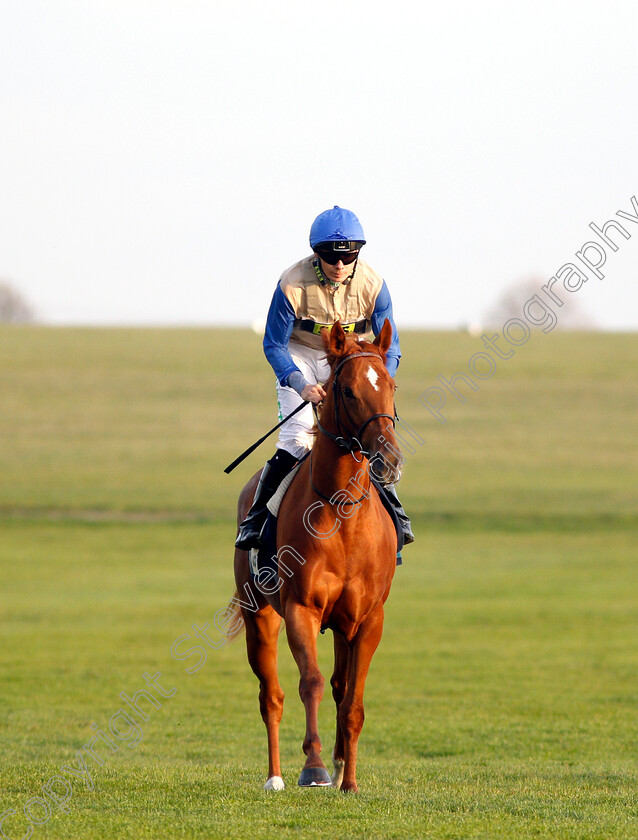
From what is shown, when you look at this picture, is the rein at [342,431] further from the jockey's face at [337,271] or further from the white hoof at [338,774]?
the white hoof at [338,774]

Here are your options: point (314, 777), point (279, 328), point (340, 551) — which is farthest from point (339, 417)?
point (314, 777)

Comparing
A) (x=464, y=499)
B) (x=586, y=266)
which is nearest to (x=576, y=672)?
(x=586, y=266)

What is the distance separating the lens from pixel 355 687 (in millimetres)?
7082

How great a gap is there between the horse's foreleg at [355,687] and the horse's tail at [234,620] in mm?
1784

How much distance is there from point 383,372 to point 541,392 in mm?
46601

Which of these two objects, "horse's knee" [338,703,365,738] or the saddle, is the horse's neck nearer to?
the saddle

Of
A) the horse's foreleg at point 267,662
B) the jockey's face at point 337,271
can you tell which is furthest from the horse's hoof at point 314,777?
the jockey's face at point 337,271

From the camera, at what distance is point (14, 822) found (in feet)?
20.1

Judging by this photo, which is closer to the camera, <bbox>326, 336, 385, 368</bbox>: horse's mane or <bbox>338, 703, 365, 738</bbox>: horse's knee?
<bbox>326, 336, 385, 368</bbox>: horse's mane

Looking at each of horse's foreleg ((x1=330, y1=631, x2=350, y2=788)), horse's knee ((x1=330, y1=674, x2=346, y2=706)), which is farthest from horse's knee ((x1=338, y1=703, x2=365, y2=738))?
horse's knee ((x1=330, y1=674, x2=346, y2=706))

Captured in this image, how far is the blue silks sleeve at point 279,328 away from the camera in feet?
25.6

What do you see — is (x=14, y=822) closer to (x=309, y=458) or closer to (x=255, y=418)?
(x=309, y=458)

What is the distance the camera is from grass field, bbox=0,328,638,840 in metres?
6.89

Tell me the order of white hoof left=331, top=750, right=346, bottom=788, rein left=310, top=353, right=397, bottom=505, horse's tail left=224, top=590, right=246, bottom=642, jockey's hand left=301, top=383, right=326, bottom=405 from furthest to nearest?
horse's tail left=224, top=590, right=246, bottom=642 → white hoof left=331, top=750, right=346, bottom=788 → jockey's hand left=301, top=383, right=326, bottom=405 → rein left=310, top=353, right=397, bottom=505
